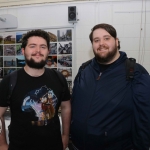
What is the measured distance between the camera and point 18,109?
4.19 feet

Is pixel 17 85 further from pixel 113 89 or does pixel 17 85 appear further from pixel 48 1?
pixel 48 1

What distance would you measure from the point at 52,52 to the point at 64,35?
28cm

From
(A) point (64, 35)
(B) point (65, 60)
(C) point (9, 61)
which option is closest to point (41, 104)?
(B) point (65, 60)

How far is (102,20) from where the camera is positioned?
223 cm

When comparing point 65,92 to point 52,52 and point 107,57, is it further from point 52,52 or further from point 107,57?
point 52,52

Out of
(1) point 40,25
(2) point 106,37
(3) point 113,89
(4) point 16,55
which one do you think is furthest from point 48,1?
(3) point 113,89

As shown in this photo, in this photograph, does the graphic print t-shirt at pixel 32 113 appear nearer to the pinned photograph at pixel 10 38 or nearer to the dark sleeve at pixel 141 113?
the dark sleeve at pixel 141 113

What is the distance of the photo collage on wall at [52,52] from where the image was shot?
2.30 metres

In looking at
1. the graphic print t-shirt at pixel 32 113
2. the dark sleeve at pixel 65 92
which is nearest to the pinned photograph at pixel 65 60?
the dark sleeve at pixel 65 92

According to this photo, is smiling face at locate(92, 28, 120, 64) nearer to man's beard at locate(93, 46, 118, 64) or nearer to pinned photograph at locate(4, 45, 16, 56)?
man's beard at locate(93, 46, 118, 64)

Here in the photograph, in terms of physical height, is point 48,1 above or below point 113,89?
above

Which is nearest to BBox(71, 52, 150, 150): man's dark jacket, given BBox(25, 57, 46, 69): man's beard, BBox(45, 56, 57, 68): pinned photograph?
BBox(25, 57, 46, 69): man's beard

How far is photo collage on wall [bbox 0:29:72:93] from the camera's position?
230cm

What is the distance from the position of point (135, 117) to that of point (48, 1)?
1883mm
